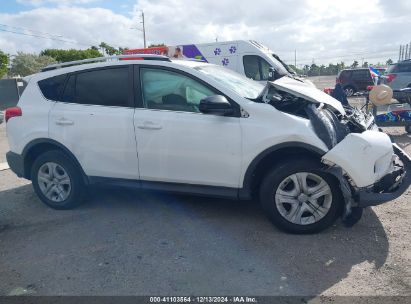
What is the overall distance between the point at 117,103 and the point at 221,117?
1258 mm

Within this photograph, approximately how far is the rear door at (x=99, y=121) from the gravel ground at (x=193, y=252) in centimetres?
66

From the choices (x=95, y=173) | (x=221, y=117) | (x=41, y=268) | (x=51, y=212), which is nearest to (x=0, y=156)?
(x=51, y=212)

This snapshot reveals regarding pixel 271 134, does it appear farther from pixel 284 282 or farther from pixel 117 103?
pixel 117 103

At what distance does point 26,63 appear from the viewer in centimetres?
4141

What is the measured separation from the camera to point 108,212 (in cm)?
450

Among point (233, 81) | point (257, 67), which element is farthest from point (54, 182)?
point (257, 67)

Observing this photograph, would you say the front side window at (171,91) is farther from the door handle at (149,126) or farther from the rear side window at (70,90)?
the rear side window at (70,90)

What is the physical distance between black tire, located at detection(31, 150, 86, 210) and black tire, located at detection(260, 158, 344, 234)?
227 centimetres

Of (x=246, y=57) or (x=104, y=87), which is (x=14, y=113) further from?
(x=246, y=57)

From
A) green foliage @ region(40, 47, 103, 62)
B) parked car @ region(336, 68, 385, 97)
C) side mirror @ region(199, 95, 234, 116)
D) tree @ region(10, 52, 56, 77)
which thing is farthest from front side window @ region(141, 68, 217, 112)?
green foliage @ region(40, 47, 103, 62)

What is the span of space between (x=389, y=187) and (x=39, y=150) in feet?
13.4

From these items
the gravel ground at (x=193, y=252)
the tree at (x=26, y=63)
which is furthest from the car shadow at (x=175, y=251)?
the tree at (x=26, y=63)

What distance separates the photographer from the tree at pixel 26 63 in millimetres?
41000

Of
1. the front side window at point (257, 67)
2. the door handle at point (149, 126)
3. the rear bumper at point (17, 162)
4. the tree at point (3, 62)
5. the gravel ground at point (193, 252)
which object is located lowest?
the gravel ground at point (193, 252)
